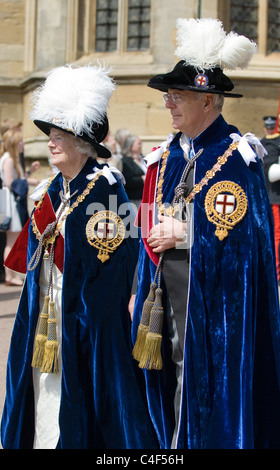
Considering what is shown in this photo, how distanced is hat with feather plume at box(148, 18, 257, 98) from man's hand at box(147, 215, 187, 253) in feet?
1.94

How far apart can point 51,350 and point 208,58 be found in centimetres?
153

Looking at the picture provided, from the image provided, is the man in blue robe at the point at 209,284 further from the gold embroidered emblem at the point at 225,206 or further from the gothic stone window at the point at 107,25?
the gothic stone window at the point at 107,25

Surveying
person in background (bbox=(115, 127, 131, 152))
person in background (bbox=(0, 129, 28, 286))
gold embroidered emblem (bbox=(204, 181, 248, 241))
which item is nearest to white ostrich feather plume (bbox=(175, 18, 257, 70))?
gold embroidered emblem (bbox=(204, 181, 248, 241))

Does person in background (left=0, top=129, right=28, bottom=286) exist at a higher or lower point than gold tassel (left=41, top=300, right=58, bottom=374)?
higher

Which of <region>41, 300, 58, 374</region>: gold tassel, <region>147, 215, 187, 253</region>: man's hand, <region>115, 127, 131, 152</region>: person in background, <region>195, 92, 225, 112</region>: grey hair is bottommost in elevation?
<region>41, 300, 58, 374</region>: gold tassel

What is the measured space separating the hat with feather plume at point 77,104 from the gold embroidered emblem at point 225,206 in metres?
0.74

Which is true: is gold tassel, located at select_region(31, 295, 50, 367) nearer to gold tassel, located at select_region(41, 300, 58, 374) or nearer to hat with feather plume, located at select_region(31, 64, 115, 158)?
gold tassel, located at select_region(41, 300, 58, 374)

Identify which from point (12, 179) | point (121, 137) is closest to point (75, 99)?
point (121, 137)

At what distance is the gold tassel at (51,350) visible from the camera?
11.8ft

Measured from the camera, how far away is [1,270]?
9711 millimetres

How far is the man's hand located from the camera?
3.34m

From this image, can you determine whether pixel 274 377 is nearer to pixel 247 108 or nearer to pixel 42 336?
pixel 42 336

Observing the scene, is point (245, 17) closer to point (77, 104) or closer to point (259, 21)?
point (259, 21)
